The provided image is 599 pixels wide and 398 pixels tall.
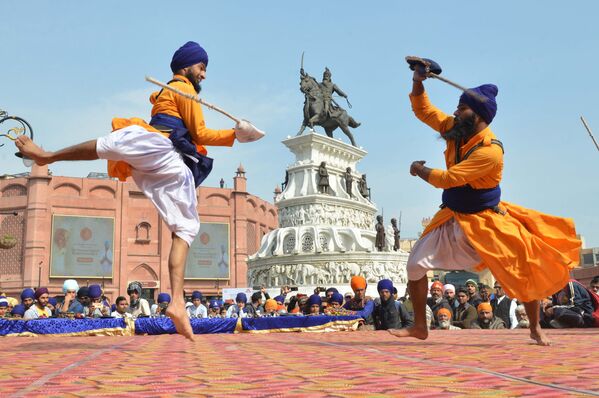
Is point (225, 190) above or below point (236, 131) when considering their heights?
above

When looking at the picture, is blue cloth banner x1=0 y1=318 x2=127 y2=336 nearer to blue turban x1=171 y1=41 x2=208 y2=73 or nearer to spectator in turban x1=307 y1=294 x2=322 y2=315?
spectator in turban x1=307 y1=294 x2=322 y2=315

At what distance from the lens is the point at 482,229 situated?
3.76m

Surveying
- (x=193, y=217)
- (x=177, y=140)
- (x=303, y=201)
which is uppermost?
(x=303, y=201)

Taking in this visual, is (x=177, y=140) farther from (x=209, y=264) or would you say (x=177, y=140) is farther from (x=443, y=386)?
(x=209, y=264)

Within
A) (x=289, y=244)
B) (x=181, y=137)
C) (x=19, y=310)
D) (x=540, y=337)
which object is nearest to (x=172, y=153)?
(x=181, y=137)

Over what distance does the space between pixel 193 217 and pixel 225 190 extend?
130ft

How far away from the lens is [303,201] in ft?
86.1

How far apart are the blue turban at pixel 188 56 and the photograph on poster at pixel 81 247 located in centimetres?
3685

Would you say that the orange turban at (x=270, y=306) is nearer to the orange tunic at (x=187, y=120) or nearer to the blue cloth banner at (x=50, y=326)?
the blue cloth banner at (x=50, y=326)

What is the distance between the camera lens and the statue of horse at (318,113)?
94.3 ft

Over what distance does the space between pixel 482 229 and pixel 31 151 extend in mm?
2953

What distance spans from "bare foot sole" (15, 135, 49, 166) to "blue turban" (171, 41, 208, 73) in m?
1.06

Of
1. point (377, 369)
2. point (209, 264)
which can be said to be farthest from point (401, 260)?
point (377, 369)

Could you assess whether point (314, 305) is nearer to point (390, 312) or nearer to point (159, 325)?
point (390, 312)
